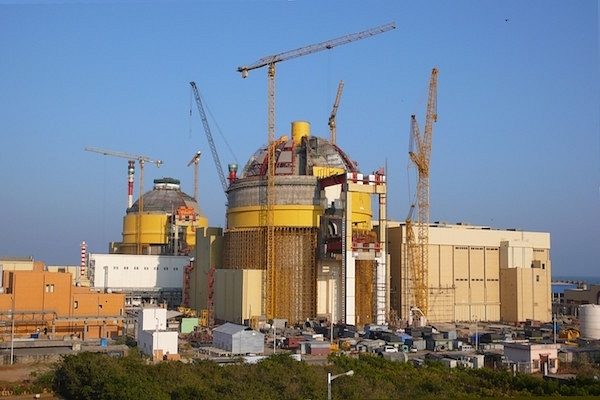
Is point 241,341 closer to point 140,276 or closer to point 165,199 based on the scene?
point 140,276

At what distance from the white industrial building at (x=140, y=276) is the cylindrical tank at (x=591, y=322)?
46.0 meters

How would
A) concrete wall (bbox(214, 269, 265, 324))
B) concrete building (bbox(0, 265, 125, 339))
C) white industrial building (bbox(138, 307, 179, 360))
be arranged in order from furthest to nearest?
concrete wall (bbox(214, 269, 265, 324))
concrete building (bbox(0, 265, 125, 339))
white industrial building (bbox(138, 307, 179, 360))

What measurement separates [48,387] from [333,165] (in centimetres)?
4176

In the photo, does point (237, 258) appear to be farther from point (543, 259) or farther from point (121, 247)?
point (543, 259)

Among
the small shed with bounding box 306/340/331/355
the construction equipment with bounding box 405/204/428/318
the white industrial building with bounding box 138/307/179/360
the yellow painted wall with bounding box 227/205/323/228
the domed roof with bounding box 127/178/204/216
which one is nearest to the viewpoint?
the white industrial building with bounding box 138/307/179/360

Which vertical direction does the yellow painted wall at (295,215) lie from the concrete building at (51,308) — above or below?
above

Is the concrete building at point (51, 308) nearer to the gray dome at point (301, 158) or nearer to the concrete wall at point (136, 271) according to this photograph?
the gray dome at point (301, 158)

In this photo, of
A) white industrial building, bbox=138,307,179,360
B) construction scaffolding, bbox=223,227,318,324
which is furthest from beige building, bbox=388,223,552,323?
white industrial building, bbox=138,307,179,360

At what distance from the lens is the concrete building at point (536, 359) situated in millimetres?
42344

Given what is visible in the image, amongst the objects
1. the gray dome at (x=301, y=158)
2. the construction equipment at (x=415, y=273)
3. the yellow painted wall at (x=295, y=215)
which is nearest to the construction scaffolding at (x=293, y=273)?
the yellow painted wall at (x=295, y=215)

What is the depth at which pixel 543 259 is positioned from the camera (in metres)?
82.8

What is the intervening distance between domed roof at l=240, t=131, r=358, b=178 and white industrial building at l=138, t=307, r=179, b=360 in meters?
23.0

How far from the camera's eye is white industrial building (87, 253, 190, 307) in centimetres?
8256

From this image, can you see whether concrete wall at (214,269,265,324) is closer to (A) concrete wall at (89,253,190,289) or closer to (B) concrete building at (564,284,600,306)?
(A) concrete wall at (89,253,190,289)
